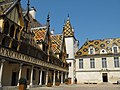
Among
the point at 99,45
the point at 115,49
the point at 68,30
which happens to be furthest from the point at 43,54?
the point at 99,45

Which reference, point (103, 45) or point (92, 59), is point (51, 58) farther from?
point (103, 45)

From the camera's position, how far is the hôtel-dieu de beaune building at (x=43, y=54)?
1659cm

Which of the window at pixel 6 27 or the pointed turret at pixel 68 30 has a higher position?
the pointed turret at pixel 68 30

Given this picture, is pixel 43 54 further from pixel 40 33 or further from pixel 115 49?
pixel 115 49

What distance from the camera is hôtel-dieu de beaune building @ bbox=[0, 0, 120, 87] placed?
16594mm

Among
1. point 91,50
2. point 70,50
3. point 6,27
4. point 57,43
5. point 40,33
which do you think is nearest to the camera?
point 6,27

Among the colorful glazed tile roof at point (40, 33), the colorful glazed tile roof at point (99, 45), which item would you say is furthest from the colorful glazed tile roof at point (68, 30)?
the colorful glazed tile roof at point (40, 33)

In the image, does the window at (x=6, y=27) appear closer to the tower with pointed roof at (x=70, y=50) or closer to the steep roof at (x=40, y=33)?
the steep roof at (x=40, y=33)

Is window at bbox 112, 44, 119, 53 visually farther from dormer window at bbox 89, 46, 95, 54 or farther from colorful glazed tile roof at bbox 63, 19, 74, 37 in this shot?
colorful glazed tile roof at bbox 63, 19, 74, 37

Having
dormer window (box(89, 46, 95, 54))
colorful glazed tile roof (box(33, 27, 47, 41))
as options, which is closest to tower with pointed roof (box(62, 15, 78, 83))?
dormer window (box(89, 46, 95, 54))

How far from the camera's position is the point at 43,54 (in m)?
23.6

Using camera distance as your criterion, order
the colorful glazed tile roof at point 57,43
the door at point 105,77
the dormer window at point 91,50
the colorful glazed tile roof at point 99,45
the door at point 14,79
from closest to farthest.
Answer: the door at point 14,79 → the colorful glazed tile roof at point 57,43 → the door at point 105,77 → the colorful glazed tile roof at point 99,45 → the dormer window at point 91,50

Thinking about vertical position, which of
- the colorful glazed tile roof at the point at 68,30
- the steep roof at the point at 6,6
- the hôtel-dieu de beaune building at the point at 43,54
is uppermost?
the colorful glazed tile roof at the point at 68,30

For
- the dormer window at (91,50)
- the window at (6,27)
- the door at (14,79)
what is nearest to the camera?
the window at (6,27)
